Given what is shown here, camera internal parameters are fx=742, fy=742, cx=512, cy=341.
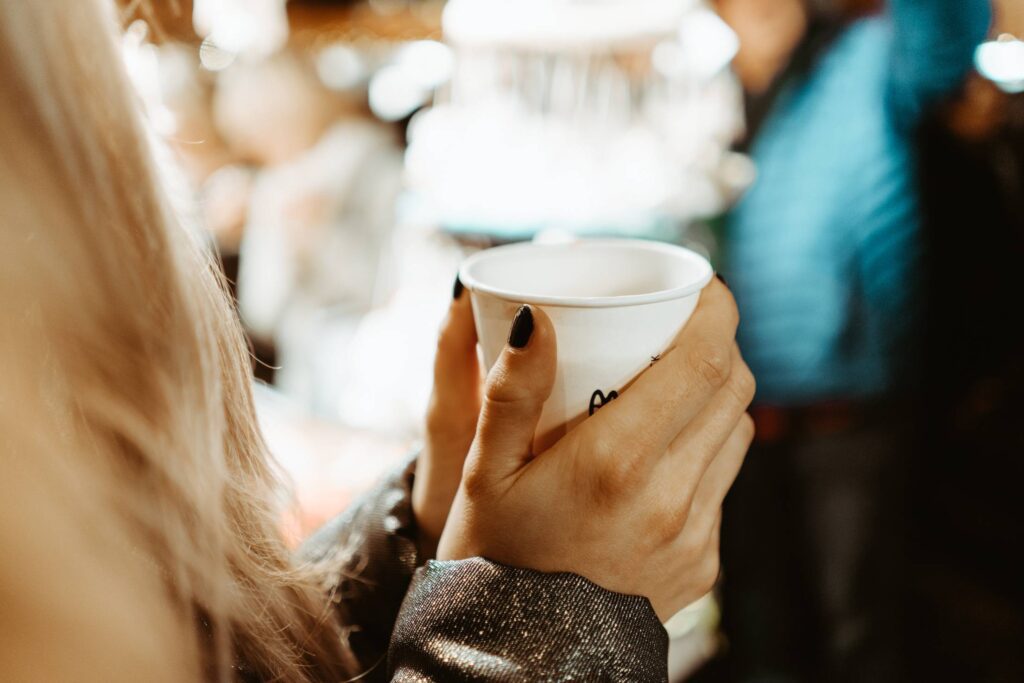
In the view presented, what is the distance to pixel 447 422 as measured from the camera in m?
0.79

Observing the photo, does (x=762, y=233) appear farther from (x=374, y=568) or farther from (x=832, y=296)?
(x=374, y=568)

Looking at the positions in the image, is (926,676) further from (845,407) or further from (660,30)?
(660,30)

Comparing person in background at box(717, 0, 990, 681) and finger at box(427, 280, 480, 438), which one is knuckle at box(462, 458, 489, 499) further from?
person in background at box(717, 0, 990, 681)

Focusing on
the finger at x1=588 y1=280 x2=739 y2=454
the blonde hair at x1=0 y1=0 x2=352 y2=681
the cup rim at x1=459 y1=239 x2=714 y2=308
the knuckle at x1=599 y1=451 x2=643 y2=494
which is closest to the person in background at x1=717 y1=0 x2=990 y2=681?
the cup rim at x1=459 y1=239 x2=714 y2=308

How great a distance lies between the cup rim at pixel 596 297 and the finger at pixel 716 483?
145mm

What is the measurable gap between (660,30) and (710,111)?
1.96ft

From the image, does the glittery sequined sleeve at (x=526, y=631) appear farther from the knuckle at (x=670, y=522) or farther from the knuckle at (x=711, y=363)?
the knuckle at (x=711, y=363)

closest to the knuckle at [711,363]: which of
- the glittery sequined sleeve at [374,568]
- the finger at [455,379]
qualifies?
the finger at [455,379]

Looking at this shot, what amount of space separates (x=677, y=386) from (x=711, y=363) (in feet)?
0.13

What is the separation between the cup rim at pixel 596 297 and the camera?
565mm

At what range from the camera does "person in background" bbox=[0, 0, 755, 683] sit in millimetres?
491

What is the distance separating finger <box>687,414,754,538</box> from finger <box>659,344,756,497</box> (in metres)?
0.01

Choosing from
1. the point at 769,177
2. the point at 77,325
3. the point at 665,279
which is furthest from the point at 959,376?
the point at 77,325

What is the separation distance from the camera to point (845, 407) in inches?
74.7
